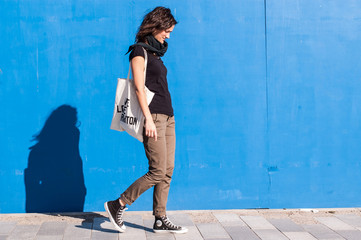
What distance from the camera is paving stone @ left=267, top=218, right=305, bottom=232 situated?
4256 mm

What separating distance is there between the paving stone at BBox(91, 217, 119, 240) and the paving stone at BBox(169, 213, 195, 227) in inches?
22.6

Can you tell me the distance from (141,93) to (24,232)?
5.07ft

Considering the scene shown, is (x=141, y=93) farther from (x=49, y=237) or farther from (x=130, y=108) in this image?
(x=49, y=237)

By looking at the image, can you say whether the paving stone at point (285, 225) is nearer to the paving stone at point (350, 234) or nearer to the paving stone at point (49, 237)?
the paving stone at point (350, 234)

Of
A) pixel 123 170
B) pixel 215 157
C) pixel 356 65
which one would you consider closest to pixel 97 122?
pixel 123 170

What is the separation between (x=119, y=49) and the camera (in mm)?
4715

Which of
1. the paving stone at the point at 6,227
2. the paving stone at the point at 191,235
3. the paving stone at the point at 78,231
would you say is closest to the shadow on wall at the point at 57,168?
the paving stone at the point at 6,227

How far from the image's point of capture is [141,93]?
151 inches

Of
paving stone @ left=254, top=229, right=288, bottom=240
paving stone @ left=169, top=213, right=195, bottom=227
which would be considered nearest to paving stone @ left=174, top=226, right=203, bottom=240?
paving stone @ left=169, top=213, right=195, bottom=227

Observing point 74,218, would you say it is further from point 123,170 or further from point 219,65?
point 219,65

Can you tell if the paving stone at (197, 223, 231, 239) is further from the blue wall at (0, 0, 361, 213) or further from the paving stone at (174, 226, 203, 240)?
the blue wall at (0, 0, 361, 213)

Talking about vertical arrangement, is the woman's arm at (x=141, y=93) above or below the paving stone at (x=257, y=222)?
above

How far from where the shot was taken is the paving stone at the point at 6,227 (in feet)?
13.6

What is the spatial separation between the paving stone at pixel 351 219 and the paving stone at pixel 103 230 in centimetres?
209
